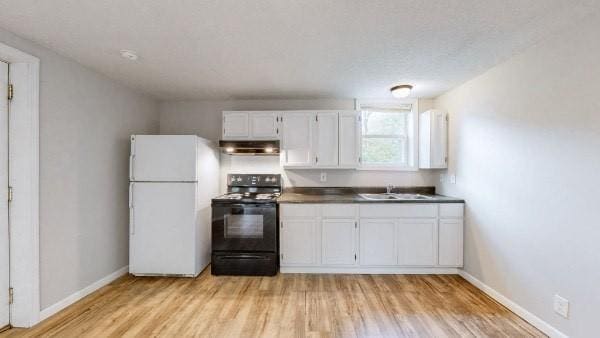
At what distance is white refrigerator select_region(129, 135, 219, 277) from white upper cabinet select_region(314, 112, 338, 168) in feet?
5.02

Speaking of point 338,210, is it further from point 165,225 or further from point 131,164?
point 131,164

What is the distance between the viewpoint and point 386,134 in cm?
391

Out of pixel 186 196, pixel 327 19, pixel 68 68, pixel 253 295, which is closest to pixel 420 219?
pixel 253 295

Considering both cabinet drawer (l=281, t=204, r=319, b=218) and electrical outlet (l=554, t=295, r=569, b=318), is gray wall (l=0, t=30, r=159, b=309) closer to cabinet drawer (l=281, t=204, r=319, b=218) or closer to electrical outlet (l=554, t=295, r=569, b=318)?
cabinet drawer (l=281, t=204, r=319, b=218)

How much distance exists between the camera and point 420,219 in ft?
10.3

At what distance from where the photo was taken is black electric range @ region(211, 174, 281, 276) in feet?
10.2

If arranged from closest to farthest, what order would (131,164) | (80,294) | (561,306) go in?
(561,306), (80,294), (131,164)

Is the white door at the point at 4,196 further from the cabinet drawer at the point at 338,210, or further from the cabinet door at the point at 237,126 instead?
the cabinet drawer at the point at 338,210

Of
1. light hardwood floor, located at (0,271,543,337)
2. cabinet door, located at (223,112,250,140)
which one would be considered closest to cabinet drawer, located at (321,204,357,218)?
light hardwood floor, located at (0,271,543,337)

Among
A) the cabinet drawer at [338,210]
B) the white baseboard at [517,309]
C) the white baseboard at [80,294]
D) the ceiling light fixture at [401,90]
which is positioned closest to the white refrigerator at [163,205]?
the white baseboard at [80,294]

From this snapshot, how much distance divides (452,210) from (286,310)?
2207mm

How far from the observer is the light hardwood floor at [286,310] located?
2.07 m

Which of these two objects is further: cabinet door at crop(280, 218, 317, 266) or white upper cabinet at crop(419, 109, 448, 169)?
white upper cabinet at crop(419, 109, 448, 169)

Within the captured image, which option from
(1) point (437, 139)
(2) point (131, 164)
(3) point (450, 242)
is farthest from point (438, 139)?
(2) point (131, 164)
